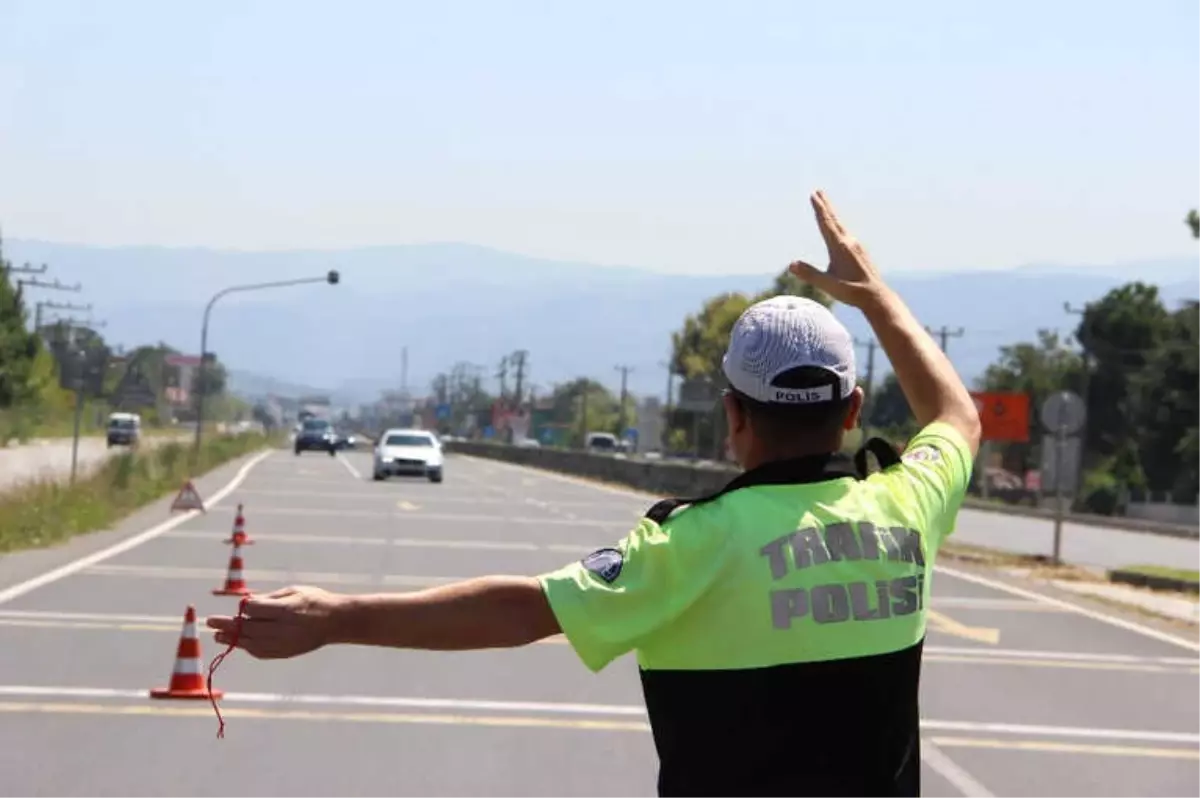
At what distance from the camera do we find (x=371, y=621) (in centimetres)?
319

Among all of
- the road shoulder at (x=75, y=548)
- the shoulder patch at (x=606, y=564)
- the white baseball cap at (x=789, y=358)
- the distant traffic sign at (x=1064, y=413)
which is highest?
the distant traffic sign at (x=1064, y=413)

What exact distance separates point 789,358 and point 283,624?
0.94m

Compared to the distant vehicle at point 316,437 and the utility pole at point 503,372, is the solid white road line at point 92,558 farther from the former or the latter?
the utility pole at point 503,372

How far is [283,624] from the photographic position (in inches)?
123

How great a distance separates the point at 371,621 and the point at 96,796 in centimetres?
589

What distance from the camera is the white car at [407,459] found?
5441 cm

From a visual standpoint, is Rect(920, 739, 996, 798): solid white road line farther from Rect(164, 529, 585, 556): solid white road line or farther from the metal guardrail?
the metal guardrail

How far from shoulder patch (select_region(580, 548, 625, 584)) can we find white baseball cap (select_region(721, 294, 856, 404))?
14.6 inches

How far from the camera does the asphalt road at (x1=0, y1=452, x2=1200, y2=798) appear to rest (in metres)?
9.39

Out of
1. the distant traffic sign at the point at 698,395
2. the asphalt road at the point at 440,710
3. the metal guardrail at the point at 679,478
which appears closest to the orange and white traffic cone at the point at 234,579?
the asphalt road at the point at 440,710

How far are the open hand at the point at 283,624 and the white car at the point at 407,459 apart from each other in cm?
5136

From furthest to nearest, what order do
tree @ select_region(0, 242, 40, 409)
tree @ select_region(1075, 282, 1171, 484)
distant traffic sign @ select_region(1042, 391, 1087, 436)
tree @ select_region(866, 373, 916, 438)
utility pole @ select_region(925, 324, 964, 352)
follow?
tree @ select_region(866, 373, 916, 438), tree @ select_region(0, 242, 40, 409), utility pole @ select_region(925, 324, 964, 352), tree @ select_region(1075, 282, 1171, 484), distant traffic sign @ select_region(1042, 391, 1087, 436)

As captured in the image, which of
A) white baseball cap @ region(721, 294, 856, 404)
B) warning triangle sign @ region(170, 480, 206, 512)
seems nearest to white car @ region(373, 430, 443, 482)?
warning triangle sign @ region(170, 480, 206, 512)

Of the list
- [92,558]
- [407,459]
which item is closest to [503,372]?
[407,459]
